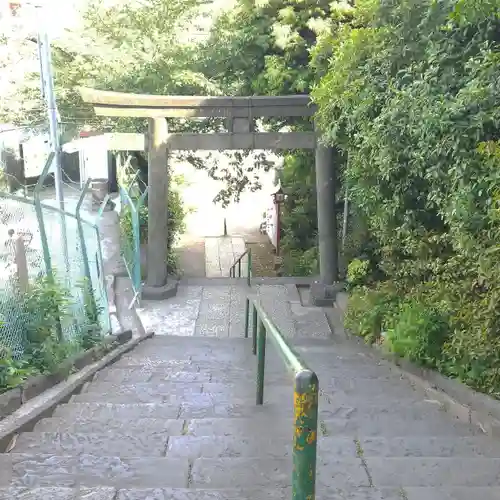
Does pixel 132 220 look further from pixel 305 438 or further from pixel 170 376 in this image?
pixel 305 438

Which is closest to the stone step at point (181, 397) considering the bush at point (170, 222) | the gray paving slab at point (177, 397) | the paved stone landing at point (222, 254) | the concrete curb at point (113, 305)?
the gray paving slab at point (177, 397)

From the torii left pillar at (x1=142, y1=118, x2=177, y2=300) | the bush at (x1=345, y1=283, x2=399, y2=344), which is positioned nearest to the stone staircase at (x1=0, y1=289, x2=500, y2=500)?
the bush at (x1=345, y1=283, x2=399, y2=344)

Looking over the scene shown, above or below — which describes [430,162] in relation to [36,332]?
above

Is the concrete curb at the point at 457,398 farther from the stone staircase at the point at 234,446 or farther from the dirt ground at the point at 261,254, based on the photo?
the dirt ground at the point at 261,254

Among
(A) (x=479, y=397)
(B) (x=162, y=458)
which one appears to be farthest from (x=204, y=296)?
(B) (x=162, y=458)

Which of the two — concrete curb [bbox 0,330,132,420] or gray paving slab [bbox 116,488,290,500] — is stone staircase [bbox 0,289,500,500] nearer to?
gray paving slab [bbox 116,488,290,500]

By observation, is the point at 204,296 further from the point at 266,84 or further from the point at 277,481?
the point at 277,481

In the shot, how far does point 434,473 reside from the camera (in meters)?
2.81

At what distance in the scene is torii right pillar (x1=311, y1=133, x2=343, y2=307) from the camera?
11.0 meters

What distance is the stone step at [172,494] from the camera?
8.04 ft

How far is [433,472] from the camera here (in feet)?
9.23

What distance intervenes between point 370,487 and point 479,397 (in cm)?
196

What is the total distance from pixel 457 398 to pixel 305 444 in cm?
322

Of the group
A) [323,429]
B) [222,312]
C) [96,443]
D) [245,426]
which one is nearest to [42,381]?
[96,443]
